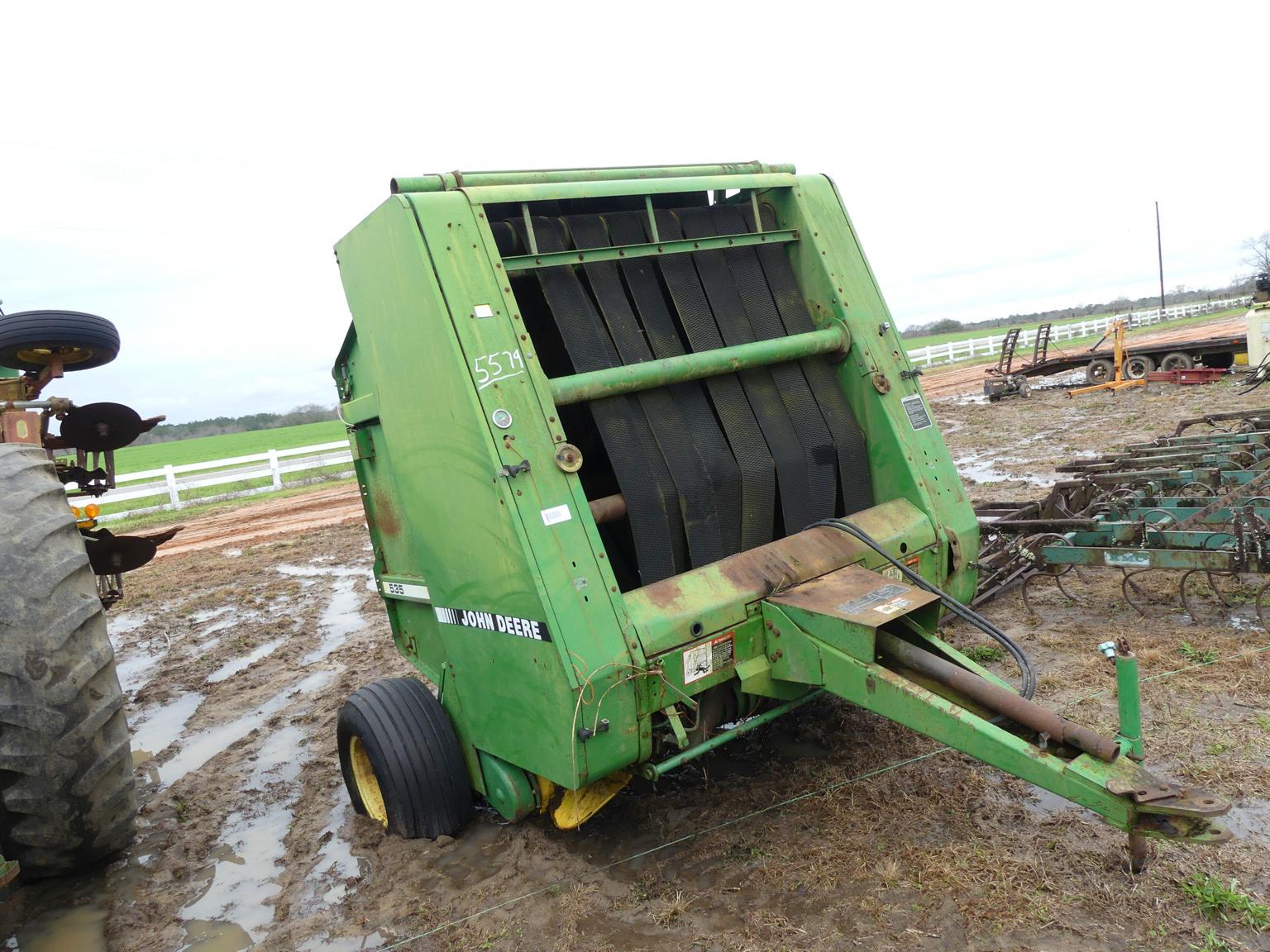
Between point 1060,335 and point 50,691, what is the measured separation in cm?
3853

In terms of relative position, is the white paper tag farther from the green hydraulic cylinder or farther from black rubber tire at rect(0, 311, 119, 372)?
black rubber tire at rect(0, 311, 119, 372)

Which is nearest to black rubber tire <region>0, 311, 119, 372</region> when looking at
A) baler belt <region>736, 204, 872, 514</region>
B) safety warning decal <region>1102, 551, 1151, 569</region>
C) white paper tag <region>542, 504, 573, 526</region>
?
white paper tag <region>542, 504, 573, 526</region>

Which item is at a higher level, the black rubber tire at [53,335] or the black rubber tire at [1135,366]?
the black rubber tire at [53,335]

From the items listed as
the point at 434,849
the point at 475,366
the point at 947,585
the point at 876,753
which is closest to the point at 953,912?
the point at 876,753

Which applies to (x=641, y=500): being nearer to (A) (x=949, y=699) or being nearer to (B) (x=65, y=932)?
(A) (x=949, y=699)

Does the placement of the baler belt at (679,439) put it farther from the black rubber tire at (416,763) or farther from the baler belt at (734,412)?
the black rubber tire at (416,763)

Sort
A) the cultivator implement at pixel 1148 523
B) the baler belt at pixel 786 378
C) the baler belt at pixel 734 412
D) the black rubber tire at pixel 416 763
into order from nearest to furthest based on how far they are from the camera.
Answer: the black rubber tire at pixel 416 763 < the baler belt at pixel 734 412 < the baler belt at pixel 786 378 < the cultivator implement at pixel 1148 523

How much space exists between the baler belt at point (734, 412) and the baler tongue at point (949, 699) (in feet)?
1.34

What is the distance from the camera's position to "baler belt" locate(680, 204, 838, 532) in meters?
3.91

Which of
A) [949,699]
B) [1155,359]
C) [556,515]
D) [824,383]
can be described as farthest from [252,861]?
[1155,359]

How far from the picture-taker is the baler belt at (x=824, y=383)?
4.00 m

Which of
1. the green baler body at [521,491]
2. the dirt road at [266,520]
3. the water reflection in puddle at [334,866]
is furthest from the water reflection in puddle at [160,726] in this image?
the dirt road at [266,520]

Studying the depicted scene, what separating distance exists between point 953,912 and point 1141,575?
4.06 meters

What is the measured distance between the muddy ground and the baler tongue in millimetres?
455
